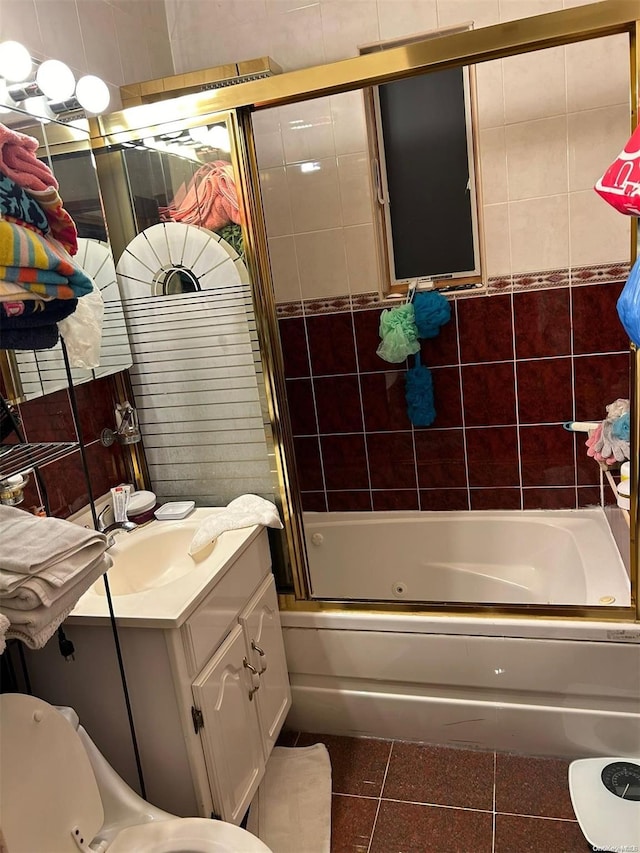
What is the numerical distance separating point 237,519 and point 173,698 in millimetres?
562

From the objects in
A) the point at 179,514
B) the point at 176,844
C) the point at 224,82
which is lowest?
the point at 176,844

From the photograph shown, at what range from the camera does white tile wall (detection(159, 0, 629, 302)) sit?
2307mm

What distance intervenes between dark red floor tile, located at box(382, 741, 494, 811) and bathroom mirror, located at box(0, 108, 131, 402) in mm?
1458

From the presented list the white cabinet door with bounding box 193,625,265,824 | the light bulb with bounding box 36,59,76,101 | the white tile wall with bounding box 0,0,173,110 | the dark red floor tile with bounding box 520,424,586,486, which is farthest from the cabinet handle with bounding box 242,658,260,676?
the white tile wall with bounding box 0,0,173,110

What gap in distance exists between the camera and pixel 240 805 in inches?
69.1

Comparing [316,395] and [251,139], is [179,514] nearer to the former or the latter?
[316,395]

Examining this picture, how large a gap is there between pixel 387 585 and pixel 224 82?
1873 mm

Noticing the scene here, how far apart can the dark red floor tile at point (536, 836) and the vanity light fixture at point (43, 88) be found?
84.2 inches

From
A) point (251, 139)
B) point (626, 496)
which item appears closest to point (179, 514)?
point (251, 139)

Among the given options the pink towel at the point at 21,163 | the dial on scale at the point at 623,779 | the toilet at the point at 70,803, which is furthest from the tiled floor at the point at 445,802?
the pink towel at the point at 21,163

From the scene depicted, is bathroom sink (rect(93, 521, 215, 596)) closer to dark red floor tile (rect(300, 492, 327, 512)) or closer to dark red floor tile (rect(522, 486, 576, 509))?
dark red floor tile (rect(300, 492, 327, 512))

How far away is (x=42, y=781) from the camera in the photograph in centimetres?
126

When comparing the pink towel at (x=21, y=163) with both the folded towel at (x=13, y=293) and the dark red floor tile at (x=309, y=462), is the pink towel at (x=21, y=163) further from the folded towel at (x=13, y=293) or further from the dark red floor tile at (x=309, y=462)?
the dark red floor tile at (x=309, y=462)

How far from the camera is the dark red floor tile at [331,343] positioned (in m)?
2.70
